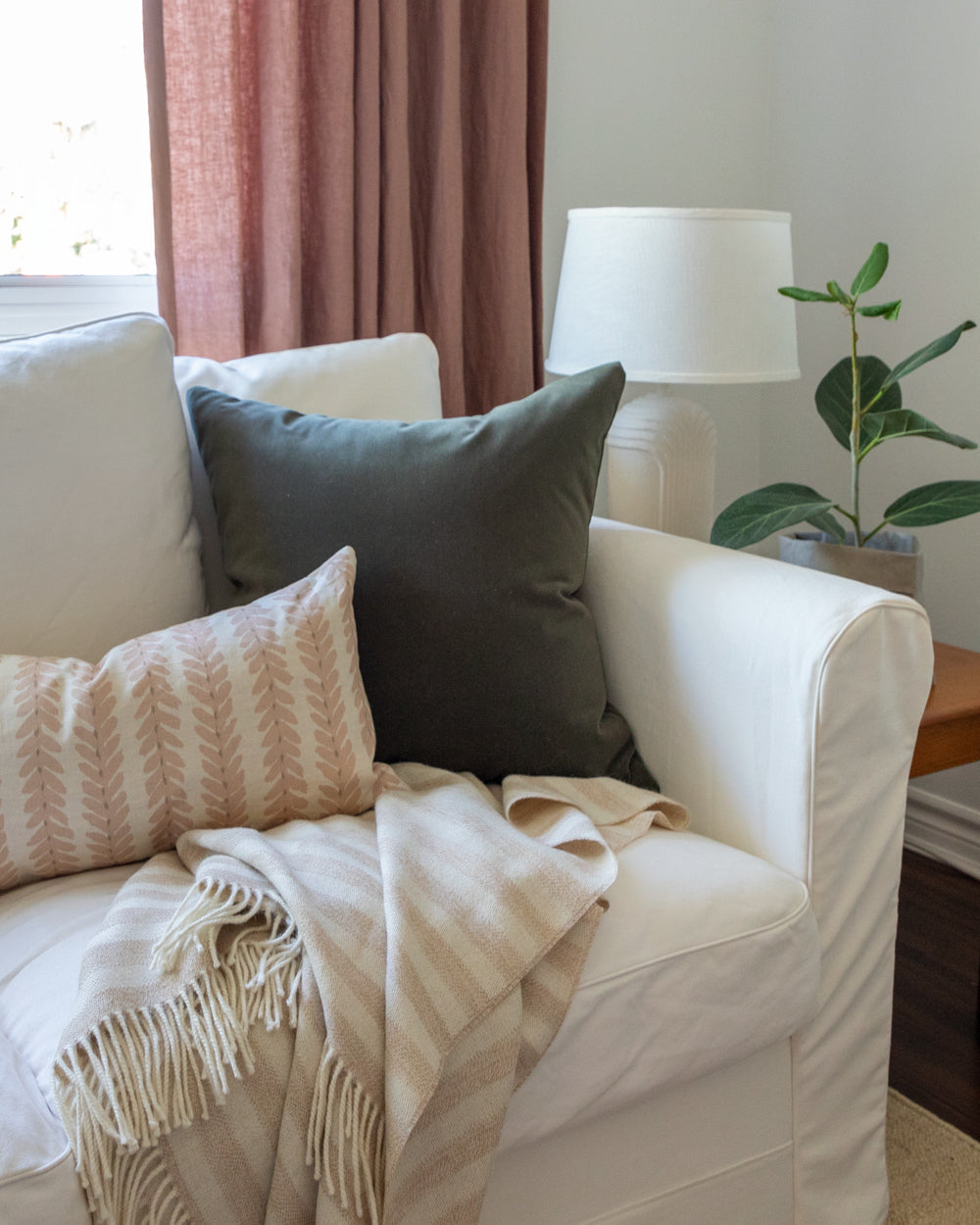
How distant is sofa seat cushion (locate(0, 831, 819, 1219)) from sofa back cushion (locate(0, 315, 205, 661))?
31cm

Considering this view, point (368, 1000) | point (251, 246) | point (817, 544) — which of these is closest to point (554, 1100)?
point (368, 1000)

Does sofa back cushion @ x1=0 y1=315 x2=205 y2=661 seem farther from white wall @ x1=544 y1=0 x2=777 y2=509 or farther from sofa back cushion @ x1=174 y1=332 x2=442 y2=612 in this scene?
white wall @ x1=544 y1=0 x2=777 y2=509

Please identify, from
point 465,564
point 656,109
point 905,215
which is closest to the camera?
point 465,564

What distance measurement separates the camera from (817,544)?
61.2 inches

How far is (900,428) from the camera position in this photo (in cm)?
152

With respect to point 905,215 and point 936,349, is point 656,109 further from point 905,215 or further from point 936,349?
point 936,349

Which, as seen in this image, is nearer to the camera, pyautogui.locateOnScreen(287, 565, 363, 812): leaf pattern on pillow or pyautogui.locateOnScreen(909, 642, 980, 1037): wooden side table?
pyautogui.locateOnScreen(287, 565, 363, 812): leaf pattern on pillow

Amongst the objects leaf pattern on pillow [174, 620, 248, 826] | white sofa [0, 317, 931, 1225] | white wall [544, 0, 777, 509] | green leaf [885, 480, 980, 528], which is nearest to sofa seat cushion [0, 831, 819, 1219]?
white sofa [0, 317, 931, 1225]

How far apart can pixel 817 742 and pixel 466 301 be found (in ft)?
3.67

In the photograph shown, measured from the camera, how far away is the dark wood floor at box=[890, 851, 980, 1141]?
58.3 inches

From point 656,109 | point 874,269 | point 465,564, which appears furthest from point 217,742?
point 656,109

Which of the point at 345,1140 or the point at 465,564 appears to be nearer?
the point at 345,1140

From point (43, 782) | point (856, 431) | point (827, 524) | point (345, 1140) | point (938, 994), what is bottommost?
point (938, 994)

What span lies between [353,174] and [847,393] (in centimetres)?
78
